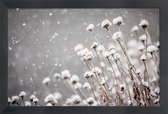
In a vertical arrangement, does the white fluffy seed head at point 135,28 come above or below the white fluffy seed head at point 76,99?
above

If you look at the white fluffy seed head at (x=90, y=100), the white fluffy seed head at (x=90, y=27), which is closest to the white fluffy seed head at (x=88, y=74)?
the white fluffy seed head at (x=90, y=100)

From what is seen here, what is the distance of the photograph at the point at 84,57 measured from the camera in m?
1.69

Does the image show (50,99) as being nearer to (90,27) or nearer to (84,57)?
(84,57)

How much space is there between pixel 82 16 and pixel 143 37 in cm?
36

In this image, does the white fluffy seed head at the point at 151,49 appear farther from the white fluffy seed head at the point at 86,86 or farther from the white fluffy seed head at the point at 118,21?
the white fluffy seed head at the point at 86,86

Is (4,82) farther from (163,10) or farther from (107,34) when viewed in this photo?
(163,10)

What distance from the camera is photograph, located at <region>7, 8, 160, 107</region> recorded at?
1688mm

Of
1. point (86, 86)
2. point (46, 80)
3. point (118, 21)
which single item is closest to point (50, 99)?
point (46, 80)

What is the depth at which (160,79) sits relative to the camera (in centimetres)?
168

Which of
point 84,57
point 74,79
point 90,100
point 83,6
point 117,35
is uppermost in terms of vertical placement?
point 83,6

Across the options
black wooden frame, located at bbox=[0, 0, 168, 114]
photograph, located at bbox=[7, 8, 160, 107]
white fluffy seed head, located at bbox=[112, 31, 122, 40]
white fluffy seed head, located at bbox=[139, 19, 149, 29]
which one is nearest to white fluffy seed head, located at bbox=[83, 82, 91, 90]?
photograph, located at bbox=[7, 8, 160, 107]

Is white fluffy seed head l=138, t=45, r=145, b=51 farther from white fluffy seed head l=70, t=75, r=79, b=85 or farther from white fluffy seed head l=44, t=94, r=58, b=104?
white fluffy seed head l=44, t=94, r=58, b=104

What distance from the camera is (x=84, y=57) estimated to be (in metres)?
1.70

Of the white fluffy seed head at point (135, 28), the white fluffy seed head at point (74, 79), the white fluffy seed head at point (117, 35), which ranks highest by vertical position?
the white fluffy seed head at point (135, 28)
